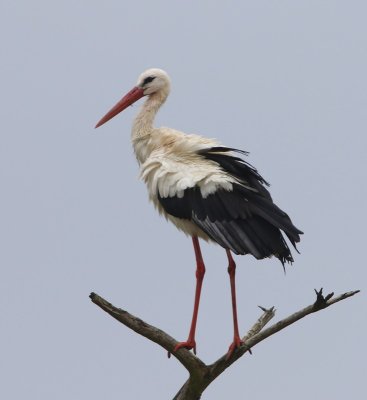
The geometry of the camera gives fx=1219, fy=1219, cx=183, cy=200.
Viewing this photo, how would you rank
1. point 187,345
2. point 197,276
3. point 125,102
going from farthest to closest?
1. point 125,102
2. point 197,276
3. point 187,345

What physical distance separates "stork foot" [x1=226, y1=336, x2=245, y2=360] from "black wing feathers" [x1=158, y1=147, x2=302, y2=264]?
2.73 feet

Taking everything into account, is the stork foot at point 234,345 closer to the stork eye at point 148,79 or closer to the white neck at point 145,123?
the white neck at point 145,123

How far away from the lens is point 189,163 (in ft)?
41.6

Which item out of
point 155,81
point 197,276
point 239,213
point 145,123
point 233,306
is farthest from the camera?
point 155,81

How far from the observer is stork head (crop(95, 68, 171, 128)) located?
14055 millimetres

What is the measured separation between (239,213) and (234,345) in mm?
1377

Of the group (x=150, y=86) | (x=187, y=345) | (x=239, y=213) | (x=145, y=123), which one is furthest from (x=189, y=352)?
→ (x=150, y=86)

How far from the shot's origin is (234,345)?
11.6 m

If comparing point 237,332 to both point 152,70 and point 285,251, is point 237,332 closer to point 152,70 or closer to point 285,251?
point 285,251

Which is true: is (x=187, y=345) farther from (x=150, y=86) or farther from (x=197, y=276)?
(x=150, y=86)

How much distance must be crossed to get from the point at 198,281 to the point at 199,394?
189 centimetres

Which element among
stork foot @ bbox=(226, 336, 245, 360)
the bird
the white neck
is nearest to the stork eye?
the white neck

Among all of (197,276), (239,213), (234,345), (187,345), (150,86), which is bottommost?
(234,345)

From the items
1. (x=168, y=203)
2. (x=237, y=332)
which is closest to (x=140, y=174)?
(x=168, y=203)
